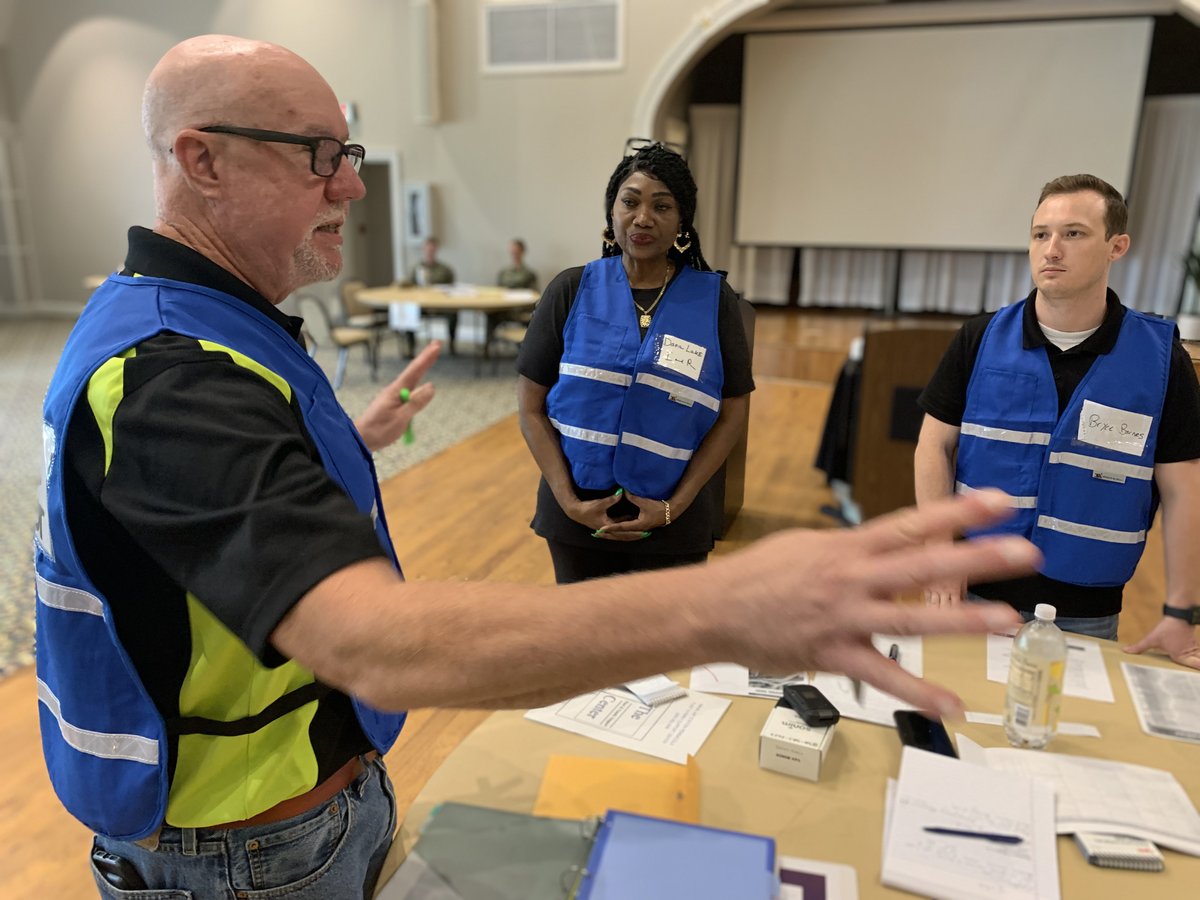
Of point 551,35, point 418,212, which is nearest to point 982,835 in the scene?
point 551,35

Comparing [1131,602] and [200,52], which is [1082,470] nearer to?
[200,52]

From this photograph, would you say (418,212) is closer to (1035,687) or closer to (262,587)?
(1035,687)

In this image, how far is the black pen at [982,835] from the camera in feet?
3.43

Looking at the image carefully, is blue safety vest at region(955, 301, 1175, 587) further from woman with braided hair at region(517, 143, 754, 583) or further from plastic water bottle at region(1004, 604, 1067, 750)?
woman with braided hair at region(517, 143, 754, 583)

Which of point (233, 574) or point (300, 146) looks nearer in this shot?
point (233, 574)

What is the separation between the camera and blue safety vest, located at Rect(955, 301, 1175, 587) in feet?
5.08

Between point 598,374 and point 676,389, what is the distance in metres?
0.16

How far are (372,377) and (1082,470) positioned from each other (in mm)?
6853

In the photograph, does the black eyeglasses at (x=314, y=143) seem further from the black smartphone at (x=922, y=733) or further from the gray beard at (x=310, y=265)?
the black smartphone at (x=922, y=733)

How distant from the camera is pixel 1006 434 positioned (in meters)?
1.62

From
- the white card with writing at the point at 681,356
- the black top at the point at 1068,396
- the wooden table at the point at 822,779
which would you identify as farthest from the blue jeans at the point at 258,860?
the black top at the point at 1068,396

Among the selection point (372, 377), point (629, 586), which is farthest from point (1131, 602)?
point (372, 377)

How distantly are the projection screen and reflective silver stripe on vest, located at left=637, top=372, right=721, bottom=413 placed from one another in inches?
291

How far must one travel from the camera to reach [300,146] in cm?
88
